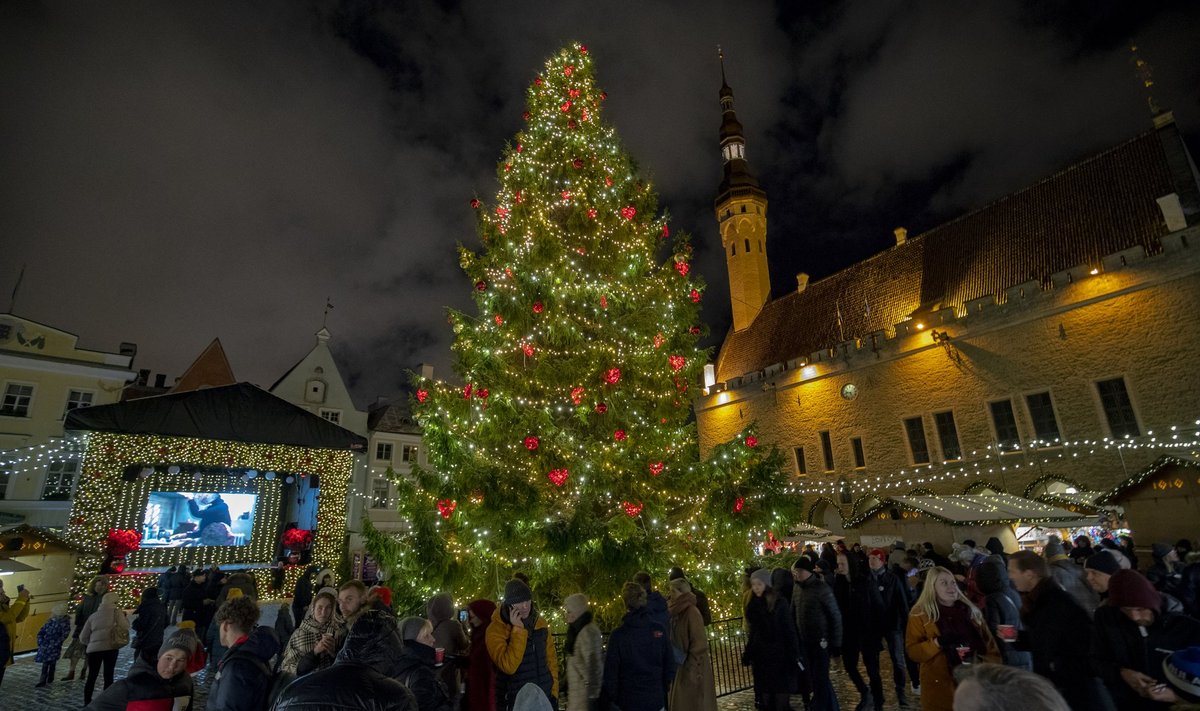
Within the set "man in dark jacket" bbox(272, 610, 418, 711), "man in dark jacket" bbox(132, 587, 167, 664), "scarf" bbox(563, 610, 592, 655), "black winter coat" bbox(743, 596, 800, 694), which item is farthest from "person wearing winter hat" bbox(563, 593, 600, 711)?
"man in dark jacket" bbox(132, 587, 167, 664)

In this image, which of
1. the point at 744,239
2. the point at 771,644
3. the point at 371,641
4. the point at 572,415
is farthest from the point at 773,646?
the point at 744,239

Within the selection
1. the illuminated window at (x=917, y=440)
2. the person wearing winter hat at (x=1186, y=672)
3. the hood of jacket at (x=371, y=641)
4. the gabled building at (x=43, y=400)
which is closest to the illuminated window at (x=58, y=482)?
the gabled building at (x=43, y=400)

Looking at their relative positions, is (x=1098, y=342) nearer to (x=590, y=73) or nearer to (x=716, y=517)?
(x=716, y=517)

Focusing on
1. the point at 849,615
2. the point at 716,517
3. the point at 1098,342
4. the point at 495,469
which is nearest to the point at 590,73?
the point at 495,469

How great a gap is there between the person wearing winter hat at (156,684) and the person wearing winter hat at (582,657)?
2.56 metres

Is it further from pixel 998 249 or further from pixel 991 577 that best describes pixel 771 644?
pixel 998 249

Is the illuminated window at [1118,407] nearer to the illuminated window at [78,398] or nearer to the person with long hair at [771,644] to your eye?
the person with long hair at [771,644]

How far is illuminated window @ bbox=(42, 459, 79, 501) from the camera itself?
19.6m

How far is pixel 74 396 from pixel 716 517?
25723mm

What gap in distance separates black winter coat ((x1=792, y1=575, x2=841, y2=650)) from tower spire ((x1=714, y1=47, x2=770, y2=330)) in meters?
29.0

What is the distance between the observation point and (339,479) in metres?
19.1

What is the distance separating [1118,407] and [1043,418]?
1.94m

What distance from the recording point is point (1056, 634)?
11.5ft

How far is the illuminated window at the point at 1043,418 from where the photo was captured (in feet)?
60.1
